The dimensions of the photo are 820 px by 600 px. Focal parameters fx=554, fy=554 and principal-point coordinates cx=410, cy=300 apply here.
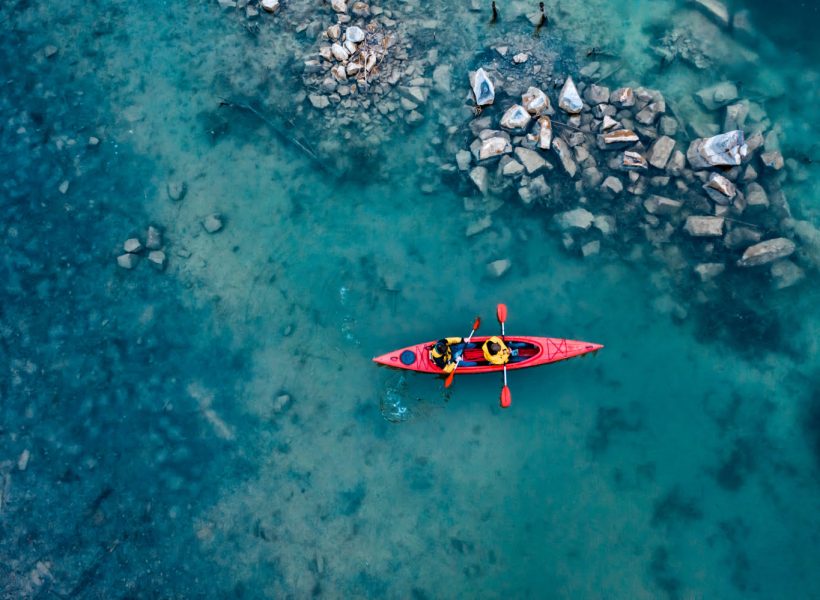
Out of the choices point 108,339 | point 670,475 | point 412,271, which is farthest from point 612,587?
point 108,339

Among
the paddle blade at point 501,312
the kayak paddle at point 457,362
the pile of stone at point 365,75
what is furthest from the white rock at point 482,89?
the kayak paddle at point 457,362

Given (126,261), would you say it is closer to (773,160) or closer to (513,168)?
(513,168)

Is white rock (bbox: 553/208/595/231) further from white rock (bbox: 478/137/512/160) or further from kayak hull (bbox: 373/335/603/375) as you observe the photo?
kayak hull (bbox: 373/335/603/375)

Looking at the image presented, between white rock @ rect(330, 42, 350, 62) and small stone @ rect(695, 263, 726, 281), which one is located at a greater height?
white rock @ rect(330, 42, 350, 62)

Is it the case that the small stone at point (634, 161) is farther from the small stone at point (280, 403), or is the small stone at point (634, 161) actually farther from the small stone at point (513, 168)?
the small stone at point (280, 403)

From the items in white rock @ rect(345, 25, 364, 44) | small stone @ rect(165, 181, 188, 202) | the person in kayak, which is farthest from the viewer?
small stone @ rect(165, 181, 188, 202)

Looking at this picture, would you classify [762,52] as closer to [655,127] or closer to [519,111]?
[655,127]

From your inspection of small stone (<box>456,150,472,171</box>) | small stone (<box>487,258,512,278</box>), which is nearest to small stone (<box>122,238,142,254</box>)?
small stone (<box>456,150,472,171</box>)
